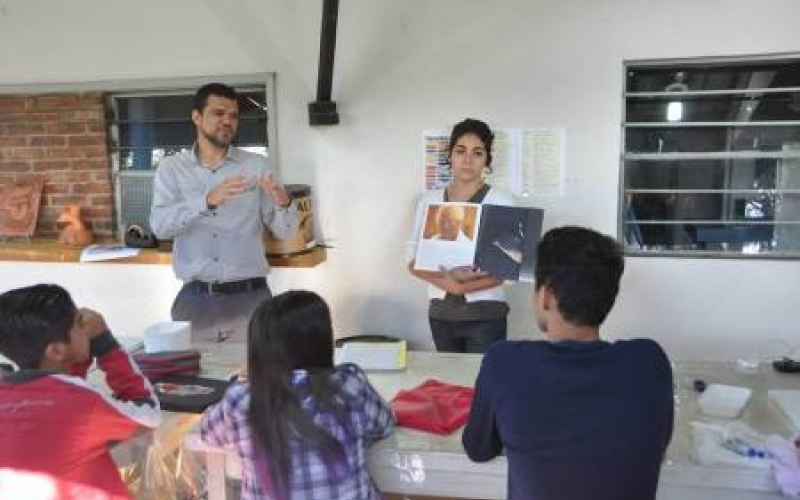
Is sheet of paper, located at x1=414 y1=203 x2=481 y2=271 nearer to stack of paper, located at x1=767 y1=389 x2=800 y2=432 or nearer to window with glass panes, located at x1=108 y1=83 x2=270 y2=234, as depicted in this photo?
stack of paper, located at x1=767 y1=389 x2=800 y2=432

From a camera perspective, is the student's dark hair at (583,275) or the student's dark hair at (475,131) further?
the student's dark hair at (475,131)

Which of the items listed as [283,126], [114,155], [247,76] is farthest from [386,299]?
[114,155]

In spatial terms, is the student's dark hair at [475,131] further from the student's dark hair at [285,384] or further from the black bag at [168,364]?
the student's dark hair at [285,384]

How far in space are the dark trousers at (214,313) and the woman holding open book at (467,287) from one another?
0.70m

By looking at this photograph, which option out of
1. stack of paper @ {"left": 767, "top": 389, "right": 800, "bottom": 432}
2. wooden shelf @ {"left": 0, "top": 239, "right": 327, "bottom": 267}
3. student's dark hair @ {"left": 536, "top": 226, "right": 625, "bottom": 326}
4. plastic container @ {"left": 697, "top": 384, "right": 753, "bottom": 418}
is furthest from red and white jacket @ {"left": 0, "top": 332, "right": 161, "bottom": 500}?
wooden shelf @ {"left": 0, "top": 239, "right": 327, "bottom": 267}

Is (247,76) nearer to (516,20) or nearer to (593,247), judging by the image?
(516,20)

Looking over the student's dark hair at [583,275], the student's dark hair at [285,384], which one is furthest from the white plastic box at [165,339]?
the student's dark hair at [583,275]

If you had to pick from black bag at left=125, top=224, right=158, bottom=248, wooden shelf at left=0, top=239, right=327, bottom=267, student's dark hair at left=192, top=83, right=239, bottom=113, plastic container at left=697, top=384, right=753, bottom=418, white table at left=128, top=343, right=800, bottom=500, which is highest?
student's dark hair at left=192, top=83, right=239, bottom=113

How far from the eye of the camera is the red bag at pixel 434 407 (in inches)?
61.3

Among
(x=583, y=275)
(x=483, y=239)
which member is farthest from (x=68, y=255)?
(x=583, y=275)

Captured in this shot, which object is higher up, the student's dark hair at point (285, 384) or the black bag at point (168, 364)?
the student's dark hair at point (285, 384)

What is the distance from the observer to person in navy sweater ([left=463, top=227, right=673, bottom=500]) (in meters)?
1.22

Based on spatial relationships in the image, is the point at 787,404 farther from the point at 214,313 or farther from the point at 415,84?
the point at 415,84

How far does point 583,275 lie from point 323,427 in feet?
1.91
